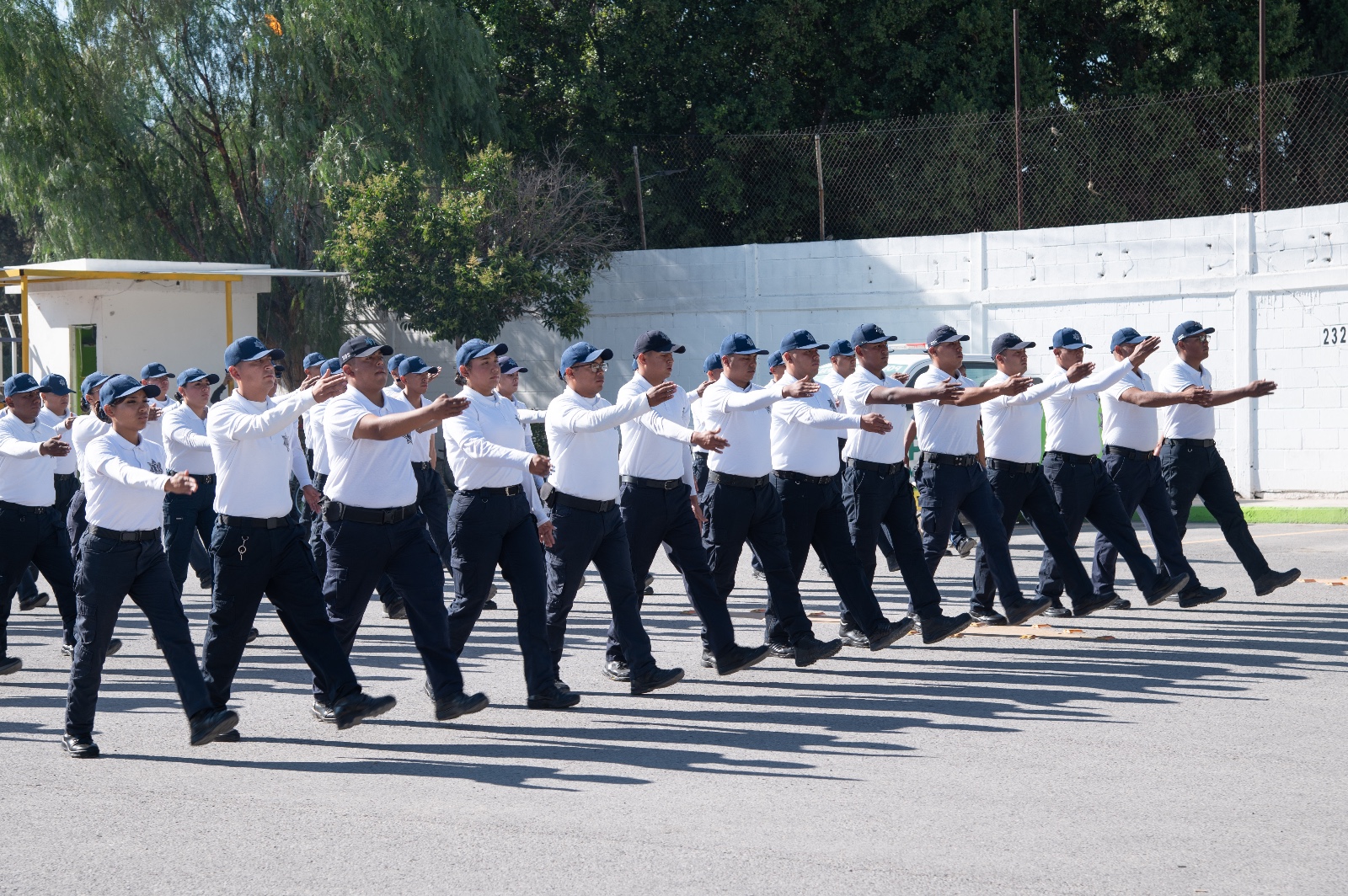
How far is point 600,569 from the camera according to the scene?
27.8ft

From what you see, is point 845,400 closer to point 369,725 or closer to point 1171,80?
point 369,725

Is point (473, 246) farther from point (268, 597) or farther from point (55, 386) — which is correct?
point (268, 597)

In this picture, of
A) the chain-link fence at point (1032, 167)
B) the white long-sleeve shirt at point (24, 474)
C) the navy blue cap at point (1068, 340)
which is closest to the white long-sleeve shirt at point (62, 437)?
the white long-sleeve shirt at point (24, 474)

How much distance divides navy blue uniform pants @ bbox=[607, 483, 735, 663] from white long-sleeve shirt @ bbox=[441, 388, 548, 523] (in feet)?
2.04

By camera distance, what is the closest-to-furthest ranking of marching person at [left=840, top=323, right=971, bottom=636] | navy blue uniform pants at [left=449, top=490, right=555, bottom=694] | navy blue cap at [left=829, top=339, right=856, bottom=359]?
1. navy blue uniform pants at [left=449, top=490, right=555, bottom=694]
2. marching person at [left=840, top=323, right=971, bottom=636]
3. navy blue cap at [left=829, top=339, right=856, bottom=359]

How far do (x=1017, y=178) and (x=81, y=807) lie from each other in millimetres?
17223

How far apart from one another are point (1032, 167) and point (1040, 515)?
11966mm

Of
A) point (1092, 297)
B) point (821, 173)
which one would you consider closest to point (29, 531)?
point (1092, 297)

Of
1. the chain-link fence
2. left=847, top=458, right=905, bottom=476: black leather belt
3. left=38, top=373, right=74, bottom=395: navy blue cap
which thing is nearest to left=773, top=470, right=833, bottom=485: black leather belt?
left=847, top=458, right=905, bottom=476: black leather belt

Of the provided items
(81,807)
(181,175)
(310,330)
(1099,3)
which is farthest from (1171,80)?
(81,807)

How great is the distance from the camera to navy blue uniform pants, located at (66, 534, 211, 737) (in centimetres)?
732

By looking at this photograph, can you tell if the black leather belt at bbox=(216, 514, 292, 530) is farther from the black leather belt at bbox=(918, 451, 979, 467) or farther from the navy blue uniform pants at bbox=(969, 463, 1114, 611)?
the navy blue uniform pants at bbox=(969, 463, 1114, 611)

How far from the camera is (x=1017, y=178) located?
21156 mm

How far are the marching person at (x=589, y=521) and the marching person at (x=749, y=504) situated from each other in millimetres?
824
